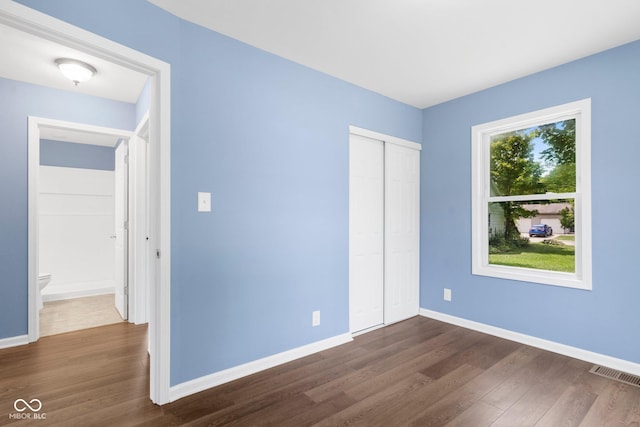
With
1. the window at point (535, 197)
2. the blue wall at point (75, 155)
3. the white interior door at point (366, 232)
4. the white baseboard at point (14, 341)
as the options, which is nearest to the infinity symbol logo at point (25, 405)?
the white baseboard at point (14, 341)

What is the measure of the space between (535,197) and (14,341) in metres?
5.27

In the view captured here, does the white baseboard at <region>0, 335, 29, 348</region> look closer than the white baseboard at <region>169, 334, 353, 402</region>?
No

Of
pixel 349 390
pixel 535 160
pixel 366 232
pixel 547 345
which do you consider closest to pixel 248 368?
pixel 349 390

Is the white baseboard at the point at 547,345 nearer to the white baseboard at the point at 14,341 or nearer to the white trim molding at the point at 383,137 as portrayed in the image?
the white trim molding at the point at 383,137

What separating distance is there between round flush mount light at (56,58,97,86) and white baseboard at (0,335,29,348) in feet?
8.27

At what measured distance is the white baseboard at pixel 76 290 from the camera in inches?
185

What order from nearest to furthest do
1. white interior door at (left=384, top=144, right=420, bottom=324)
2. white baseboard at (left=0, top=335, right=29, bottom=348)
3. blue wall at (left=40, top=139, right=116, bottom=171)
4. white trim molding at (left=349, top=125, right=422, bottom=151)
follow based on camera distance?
white baseboard at (left=0, top=335, right=29, bottom=348), white trim molding at (left=349, top=125, right=422, bottom=151), white interior door at (left=384, top=144, right=420, bottom=324), blue wall at (left=40, top=139, right=116, bottom=171)

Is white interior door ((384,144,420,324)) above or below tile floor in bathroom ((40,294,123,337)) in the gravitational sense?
above

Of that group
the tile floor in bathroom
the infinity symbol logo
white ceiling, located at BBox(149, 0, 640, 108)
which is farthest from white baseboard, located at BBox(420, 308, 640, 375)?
the tile floor in bathroom

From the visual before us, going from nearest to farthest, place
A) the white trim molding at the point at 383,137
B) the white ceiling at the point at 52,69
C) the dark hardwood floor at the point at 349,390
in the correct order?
1. the dark hardwood floor at the point at 349,390
2. the white ceiling at the point at 52,69
3. the white trim molding at the point at 383,137

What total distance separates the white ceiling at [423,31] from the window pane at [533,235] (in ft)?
4.44

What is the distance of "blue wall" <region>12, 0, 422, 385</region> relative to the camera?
83.9 inches

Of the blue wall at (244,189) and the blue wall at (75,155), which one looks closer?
the blue wall at (244,189)

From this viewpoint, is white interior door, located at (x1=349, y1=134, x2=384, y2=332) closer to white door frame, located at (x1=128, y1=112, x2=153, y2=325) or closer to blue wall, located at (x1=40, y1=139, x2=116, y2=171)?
white door frame, located at (x1=128, y1=112, x2=153, y2=325)
